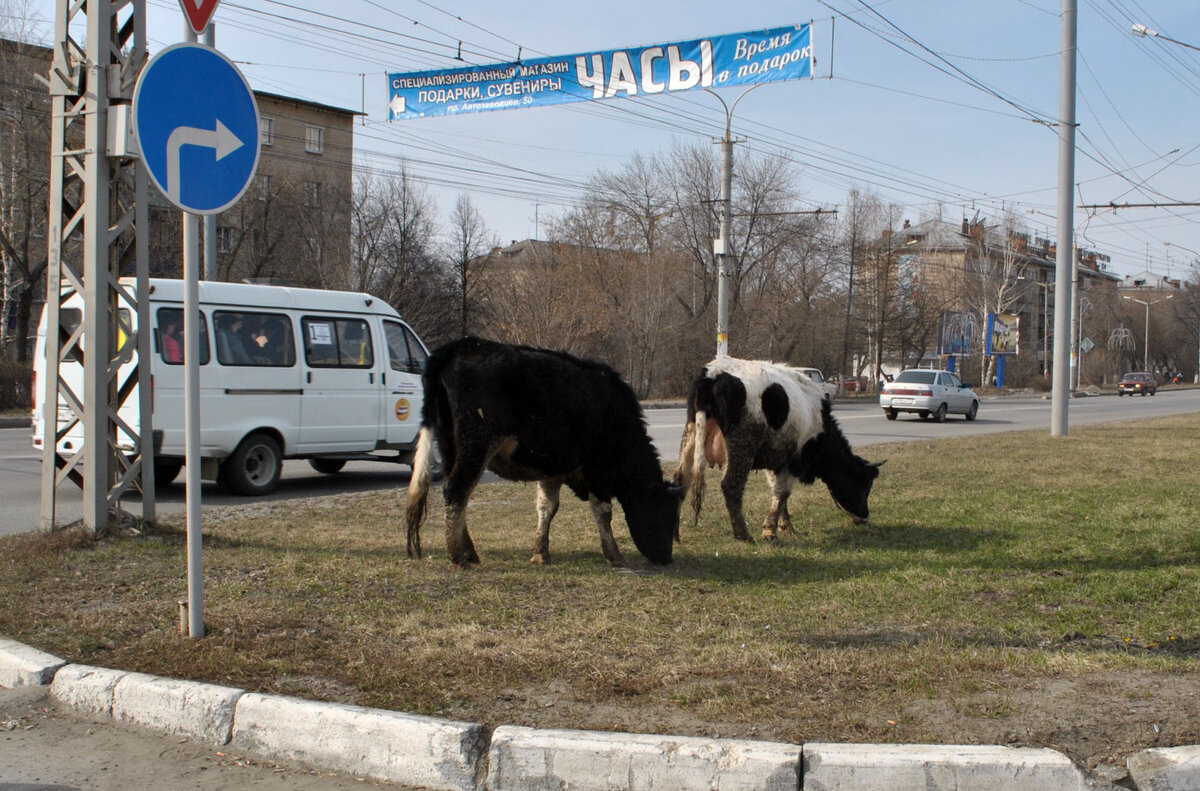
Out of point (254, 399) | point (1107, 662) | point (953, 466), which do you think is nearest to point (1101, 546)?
point (1107, 662)

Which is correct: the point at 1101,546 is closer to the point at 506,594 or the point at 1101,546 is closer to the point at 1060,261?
the point at 506,594

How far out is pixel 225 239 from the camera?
3919 cm

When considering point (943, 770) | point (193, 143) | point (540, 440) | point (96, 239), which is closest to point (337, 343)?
point (96, 239)

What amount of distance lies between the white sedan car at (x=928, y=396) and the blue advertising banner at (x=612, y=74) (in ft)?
62.0

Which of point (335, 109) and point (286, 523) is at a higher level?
point (335, 109)

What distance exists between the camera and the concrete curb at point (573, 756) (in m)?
3.70

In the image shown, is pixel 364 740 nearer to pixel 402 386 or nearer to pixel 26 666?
pixel 26 666

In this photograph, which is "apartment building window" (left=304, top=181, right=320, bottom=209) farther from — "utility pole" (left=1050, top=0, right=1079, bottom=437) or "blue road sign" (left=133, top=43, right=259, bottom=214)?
"blue road sign" (left=133, top=43, right=259, bottom=214)

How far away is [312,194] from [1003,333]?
50.3 m

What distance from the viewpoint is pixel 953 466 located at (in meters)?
14.7

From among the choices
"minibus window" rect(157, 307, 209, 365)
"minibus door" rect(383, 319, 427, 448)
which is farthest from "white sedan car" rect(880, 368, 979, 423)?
"minibus window" rect(157, 307, 209, 365)

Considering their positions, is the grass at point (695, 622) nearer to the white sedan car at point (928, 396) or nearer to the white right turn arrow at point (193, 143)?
the white right turn arrow at point (193, 143)

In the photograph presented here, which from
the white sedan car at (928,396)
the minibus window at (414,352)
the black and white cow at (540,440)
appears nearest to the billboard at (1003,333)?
the white sedan car at (928,396)

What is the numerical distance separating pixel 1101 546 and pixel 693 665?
4.96m
